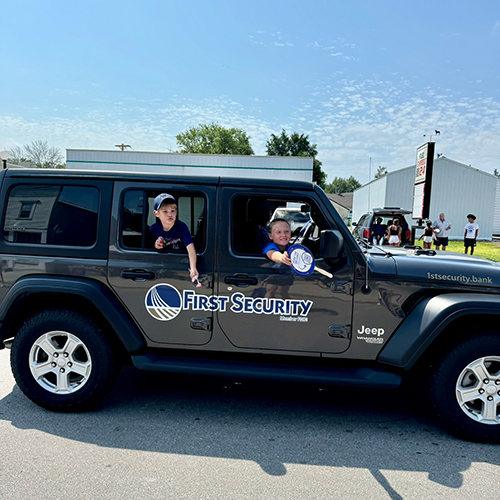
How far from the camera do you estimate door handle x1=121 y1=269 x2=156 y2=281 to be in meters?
3.35

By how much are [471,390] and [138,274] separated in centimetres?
268

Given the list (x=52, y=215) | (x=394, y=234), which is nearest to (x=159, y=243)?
(x=52, y=215)

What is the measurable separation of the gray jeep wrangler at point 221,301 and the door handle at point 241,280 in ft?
0.04

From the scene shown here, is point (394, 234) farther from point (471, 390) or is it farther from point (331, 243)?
point (331, 243)

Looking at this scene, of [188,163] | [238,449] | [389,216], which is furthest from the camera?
[188,163]

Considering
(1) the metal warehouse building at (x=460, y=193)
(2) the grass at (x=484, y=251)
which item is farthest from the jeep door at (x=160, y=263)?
(1) the metal warehouse building at (x=460, y=193)

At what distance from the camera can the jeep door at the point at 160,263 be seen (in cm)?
333

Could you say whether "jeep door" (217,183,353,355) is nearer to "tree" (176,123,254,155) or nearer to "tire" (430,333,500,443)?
"tire" (430,333,500,443)

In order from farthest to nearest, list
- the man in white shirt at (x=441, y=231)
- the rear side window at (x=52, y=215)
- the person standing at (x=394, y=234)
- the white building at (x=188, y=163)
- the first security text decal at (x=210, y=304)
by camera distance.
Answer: the white building at (x=188, y=163) → the man in white shirt at (x=441, y=231) → the person standing at (x=394, y=234) → the rear side window at (x=52, y=215) → the first security text decal at (x=210, y=304)

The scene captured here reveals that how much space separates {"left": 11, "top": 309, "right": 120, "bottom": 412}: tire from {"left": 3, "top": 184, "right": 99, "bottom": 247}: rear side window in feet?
2.03

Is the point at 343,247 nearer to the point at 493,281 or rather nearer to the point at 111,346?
the point at 493,281

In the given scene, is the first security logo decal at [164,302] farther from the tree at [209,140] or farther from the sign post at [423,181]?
the tree at [209,140]

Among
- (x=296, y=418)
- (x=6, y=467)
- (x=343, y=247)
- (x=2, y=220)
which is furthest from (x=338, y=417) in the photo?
(x=2, y=220)

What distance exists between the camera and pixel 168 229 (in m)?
3.38
